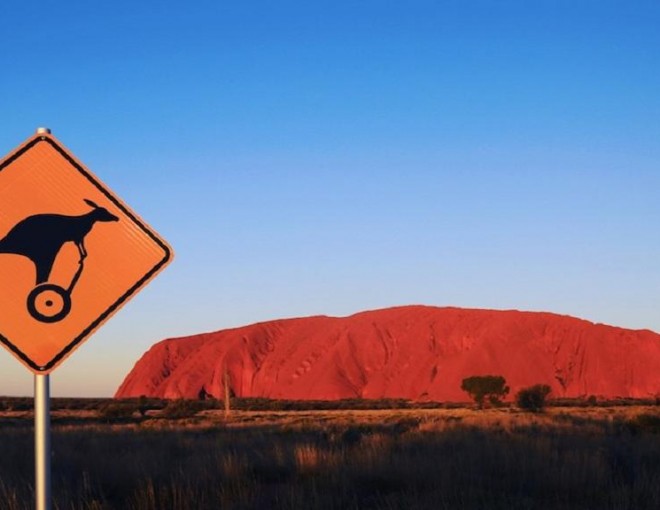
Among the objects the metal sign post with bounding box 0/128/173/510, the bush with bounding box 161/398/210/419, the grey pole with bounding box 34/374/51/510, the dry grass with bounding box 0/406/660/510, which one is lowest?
the bush with bounding box 161/398/210/419

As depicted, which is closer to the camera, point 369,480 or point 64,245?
point 64,245

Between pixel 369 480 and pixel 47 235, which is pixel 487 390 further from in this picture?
pixel 47 235

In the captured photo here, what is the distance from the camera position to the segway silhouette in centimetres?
435

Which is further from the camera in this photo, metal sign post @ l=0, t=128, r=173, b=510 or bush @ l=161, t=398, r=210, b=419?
bush @ l=161, t=398, r=210, b=419

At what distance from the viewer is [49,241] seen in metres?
4.41

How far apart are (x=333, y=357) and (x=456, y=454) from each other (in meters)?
95.5

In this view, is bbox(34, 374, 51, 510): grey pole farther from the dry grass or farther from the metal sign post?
the dry grass

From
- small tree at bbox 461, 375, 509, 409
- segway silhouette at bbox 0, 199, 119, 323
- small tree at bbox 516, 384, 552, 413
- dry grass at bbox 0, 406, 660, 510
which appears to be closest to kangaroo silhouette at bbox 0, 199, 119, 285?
segway silhouette at bbox 0, 199, 119, 323

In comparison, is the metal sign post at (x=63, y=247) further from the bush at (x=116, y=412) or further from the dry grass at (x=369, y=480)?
the bush at (x=116, y=412)

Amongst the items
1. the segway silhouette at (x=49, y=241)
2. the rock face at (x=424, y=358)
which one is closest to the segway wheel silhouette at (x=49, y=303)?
the segway silhouette at (x=49, y=241)

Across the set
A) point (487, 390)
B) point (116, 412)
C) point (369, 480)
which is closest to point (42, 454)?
point (369, 480)

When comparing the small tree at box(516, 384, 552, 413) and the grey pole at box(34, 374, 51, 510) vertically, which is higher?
the grey pole at box(34, 374, 51, 510)

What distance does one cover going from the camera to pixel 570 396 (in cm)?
9819

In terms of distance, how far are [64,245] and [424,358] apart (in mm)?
101585
